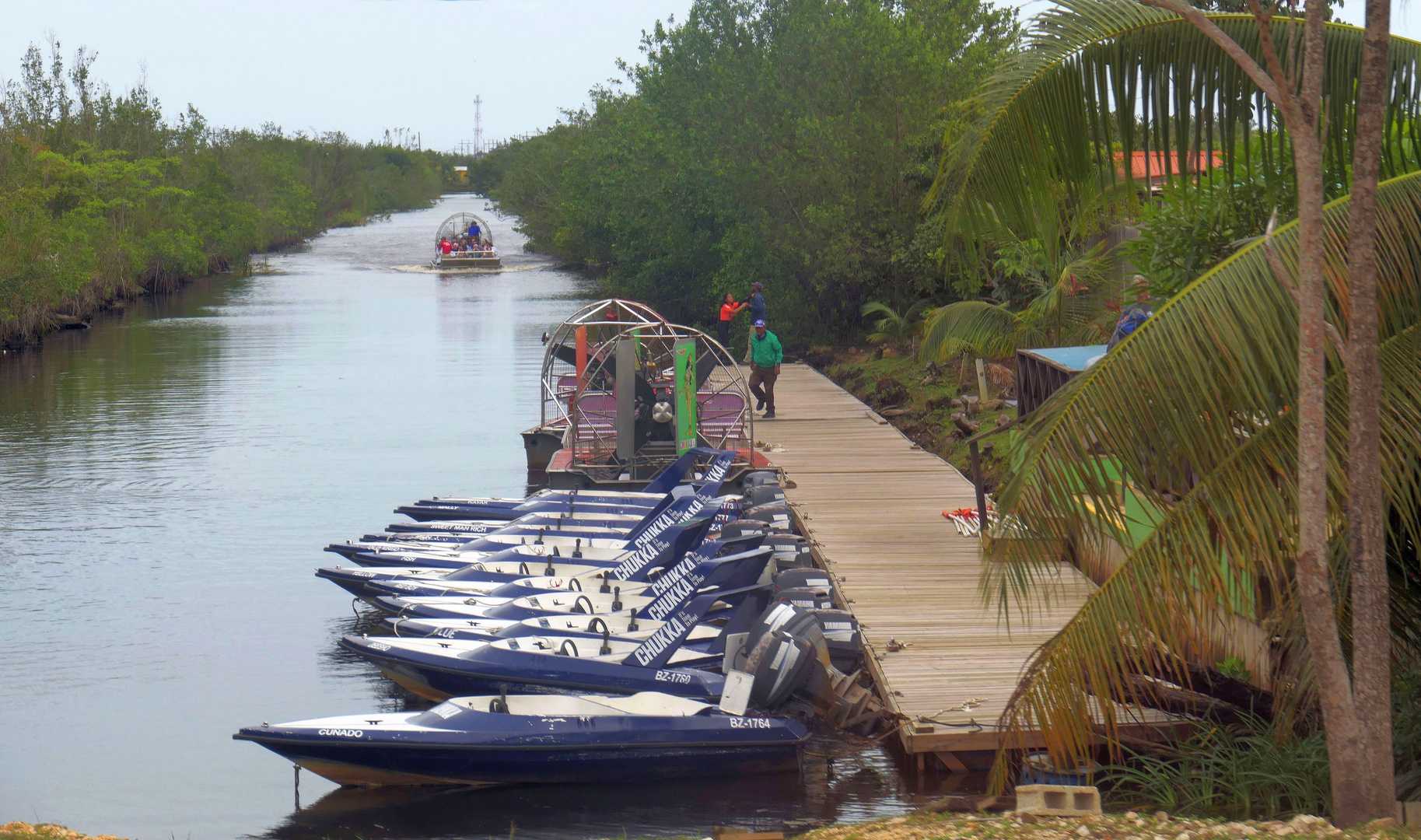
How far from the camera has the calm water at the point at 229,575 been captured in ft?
35.6

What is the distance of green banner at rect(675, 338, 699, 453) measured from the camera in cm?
1855

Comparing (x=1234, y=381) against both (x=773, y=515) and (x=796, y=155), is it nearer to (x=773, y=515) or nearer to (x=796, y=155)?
(x=773, y=515)

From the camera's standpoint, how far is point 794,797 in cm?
1071

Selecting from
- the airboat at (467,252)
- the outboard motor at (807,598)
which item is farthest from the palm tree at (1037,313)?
the airboat at (467,252)

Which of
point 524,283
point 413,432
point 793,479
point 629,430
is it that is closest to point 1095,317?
point 793,479

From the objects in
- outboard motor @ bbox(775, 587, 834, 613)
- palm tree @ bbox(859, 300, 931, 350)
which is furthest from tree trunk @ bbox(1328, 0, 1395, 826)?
palm tree @ bbox(859, 300, 931, 350)

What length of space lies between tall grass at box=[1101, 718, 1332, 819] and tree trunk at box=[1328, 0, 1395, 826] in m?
1.29

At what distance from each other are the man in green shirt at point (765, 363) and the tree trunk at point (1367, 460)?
663 inches

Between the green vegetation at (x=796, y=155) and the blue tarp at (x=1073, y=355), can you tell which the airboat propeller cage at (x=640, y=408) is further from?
the green vegetation at (x=796, y=155)

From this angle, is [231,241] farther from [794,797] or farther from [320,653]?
[794,797]

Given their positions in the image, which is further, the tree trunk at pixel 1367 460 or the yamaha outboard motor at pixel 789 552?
the yamaha outboard motor at pixel 789 552

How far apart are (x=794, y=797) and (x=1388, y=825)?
208 inches

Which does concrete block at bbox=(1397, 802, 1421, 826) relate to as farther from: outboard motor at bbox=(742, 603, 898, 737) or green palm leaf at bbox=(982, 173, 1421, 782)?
outboard motor at bbox=(742, 603, 898, 737)

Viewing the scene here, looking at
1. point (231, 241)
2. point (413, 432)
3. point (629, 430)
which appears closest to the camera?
point (629, 430)
